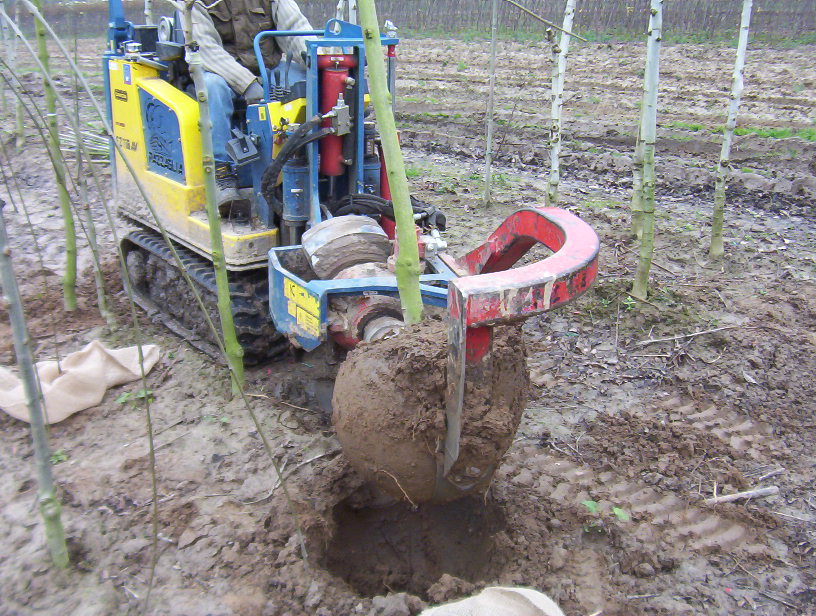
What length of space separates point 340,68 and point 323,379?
6.12 feet

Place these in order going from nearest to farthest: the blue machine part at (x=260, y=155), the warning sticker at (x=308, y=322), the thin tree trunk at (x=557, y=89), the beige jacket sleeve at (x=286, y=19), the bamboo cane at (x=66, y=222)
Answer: the warning sticker at (x=308, y=322), the bamboo cane at (x=66, y=222), the blue machine part at (x=260, y=155), the beige jacket sleeve at (x=286, y=19), the thin tree trunk at (x=557, y=89)

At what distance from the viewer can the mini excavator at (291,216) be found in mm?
3576

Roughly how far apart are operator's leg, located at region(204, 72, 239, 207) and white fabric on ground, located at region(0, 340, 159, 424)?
121 cm

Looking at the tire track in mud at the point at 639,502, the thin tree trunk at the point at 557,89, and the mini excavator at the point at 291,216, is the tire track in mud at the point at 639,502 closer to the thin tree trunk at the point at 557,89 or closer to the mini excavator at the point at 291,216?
the mini excavator at the point at 291,216

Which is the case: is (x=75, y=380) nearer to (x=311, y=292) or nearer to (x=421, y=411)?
(x=311, y=292)

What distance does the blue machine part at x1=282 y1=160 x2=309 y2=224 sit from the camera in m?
4.37

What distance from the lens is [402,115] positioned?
517 inches

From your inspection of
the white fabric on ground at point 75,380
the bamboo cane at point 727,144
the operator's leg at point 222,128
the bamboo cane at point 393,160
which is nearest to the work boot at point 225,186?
the operator's leg at point 222,128

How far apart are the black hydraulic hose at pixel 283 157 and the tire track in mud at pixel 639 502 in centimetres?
216

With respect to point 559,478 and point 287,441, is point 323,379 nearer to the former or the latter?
point 287,441

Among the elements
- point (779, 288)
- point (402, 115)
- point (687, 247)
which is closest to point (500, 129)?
point (402, 115)

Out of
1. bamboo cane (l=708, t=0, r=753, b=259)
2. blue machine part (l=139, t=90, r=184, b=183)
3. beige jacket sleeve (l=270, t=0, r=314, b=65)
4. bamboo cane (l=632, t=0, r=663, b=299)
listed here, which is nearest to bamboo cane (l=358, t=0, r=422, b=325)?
blue machine part (l=139, t=90, r=184, b=183)

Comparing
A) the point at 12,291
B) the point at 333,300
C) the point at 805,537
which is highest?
the point at 12,291

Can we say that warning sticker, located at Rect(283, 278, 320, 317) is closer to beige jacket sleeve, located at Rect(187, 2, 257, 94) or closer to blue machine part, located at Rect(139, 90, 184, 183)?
blue machine part, located at Rect(139, 90, 184, 183)
